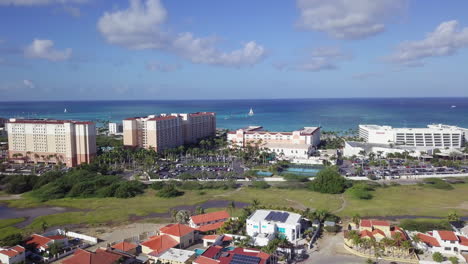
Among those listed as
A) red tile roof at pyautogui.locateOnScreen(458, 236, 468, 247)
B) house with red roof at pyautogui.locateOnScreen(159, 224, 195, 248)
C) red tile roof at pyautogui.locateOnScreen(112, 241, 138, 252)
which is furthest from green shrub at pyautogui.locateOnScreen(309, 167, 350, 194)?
red tile roof at pyautogui.locateOnScreen(112, 241, 138, 252)

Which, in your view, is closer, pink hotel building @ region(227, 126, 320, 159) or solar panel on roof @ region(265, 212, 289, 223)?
solar panel on roof @ region(265, 212, 289, 223)

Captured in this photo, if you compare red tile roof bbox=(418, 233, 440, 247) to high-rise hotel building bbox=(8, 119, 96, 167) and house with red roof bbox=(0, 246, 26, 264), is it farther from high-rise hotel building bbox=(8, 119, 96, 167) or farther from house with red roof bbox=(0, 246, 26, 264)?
high-rise hotel building bbox=(8, 119, 96, 167)

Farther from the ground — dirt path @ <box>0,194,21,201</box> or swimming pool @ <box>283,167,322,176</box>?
swimming pool @ <box>283,167,322,176</box>

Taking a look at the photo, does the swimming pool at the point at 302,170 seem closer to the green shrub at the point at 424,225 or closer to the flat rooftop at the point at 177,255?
the green shrub at the point at 424,225

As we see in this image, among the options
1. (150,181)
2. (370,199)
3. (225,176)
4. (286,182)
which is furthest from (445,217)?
(150,181)

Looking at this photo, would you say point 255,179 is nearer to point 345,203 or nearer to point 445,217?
point 345,203

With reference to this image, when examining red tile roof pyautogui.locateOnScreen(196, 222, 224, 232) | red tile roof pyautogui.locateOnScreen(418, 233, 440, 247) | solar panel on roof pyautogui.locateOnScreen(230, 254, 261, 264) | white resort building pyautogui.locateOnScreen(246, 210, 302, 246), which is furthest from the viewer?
red tile roof pyautogui.locateOnScreen(196, 222, 224, 232)

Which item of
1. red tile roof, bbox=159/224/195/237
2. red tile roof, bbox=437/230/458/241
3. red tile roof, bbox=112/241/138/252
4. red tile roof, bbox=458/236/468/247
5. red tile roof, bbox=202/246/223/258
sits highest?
red tile roof, bbox=437/230/458/241

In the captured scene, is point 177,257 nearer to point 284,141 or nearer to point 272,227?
point 272,227
